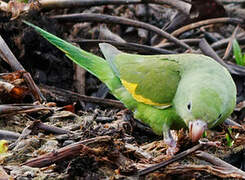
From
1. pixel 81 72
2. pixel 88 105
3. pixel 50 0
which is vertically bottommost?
pixel 88 105

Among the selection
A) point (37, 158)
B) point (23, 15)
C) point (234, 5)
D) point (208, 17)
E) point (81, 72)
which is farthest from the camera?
point (234, 5)

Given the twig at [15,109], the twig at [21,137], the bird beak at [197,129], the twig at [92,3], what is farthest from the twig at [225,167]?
the twig at [92,3]

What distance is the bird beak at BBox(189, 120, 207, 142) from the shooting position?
272 cm

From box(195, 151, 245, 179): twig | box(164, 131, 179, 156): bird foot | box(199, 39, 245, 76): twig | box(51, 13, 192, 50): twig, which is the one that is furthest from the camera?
box(51, 13, 192, 50): twig

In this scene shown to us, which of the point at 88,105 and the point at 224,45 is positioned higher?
the point at 224,45

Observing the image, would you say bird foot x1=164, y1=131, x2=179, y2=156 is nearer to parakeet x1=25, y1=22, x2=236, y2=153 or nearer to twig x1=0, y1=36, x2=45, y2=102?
parakeet x1=25, y1=22, x2=236, y2=153

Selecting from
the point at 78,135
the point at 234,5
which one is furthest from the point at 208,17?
the point at 78,135

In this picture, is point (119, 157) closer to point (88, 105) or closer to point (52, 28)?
point (88, 105)

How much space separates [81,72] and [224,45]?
193 centimetres

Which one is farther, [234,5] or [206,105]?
[234,5]

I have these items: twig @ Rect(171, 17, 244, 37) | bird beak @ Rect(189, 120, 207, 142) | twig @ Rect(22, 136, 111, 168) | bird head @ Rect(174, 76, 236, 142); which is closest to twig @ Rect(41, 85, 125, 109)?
bird head @ Rect(174, 76, 236, 142)

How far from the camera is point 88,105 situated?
4.28 m

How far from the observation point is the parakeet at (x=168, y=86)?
2.83 meters

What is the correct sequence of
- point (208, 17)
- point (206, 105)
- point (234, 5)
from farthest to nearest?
point (234, 5), point (208, 17), point (206, 105)
